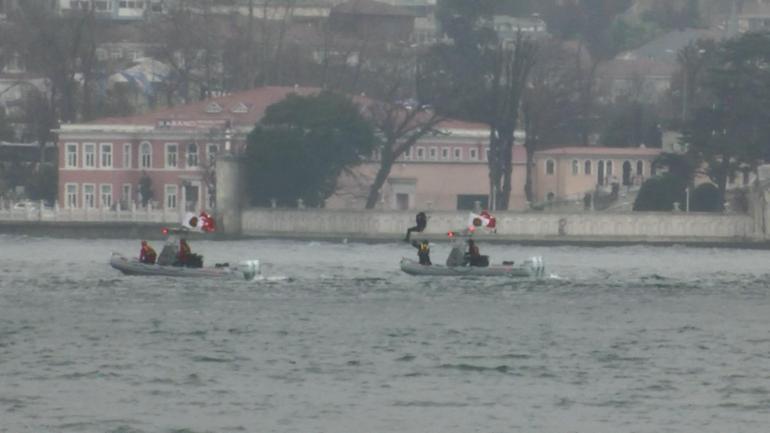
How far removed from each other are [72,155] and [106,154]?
1.61 m

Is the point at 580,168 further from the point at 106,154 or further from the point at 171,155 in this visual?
the point at 106,154

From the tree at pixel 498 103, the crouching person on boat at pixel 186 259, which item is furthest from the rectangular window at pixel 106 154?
the crouching person on boat at pixel 186 259

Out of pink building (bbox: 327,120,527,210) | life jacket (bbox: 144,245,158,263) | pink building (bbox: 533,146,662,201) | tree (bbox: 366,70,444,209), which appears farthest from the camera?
pink building (bbox: 533,146,662,201)

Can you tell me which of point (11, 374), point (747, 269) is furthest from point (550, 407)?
point (747, 269)

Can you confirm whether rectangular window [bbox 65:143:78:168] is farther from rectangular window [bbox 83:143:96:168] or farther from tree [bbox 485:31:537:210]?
tree [bbox 485:31:537:210]

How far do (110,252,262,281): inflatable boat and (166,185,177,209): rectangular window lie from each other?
64.9 m

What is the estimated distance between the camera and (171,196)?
169000 mm

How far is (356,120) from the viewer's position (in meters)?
158

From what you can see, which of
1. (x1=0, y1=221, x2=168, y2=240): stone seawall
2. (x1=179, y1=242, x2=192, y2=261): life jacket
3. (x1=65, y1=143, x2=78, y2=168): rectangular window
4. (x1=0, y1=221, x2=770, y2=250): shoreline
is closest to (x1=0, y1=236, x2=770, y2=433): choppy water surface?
(x1=179, y1=242, x2=192, y2=261): life jacket

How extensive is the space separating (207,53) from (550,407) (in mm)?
130641

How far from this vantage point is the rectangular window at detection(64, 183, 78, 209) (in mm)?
167125

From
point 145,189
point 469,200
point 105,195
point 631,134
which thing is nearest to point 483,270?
point 145,189

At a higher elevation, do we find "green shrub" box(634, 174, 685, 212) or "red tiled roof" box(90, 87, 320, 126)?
"red tiled roof" box(90, 87, 320, 126)

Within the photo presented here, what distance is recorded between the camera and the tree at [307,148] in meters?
156
